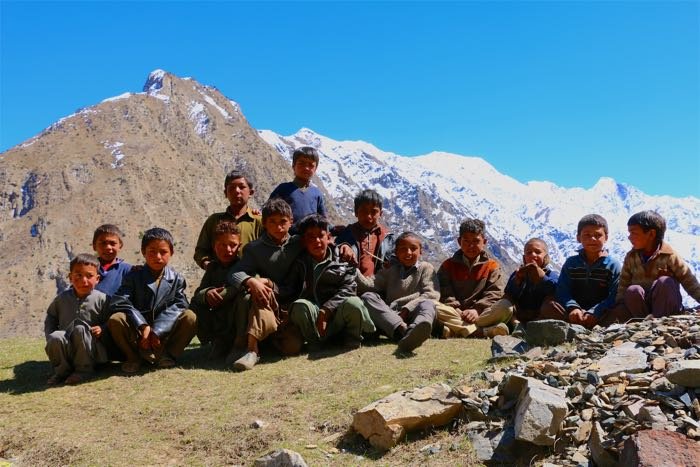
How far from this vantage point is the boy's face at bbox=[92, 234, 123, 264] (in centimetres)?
852

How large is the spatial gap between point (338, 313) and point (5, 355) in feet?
19.9

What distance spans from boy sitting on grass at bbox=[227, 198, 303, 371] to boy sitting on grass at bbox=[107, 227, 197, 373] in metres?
0.67

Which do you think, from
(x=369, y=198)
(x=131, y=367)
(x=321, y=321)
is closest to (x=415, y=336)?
(x=321, y=321)

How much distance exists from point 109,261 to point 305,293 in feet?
9.91

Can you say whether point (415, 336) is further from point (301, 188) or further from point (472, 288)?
point (301, 188)

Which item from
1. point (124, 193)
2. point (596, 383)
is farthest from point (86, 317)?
point (124, 193)

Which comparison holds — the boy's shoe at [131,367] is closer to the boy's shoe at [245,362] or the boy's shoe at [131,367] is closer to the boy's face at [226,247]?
the boy's shoe at [245,362]

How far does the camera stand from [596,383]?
5027mm

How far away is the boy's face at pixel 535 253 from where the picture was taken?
8922mm

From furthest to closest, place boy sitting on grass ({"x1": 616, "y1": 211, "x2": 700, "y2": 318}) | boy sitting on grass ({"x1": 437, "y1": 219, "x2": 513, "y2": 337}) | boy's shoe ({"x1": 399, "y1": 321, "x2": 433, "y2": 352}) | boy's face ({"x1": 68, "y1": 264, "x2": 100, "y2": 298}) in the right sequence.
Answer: boy sitting on grass ({"x1": 437, "y1": 219, "x2": 513, "y2": 337}), boy sitting on grass ({"x1": 616, "y1": 211, "x2": 700, "y2": 318}), boy's face ({"x1": 68, "y1": 264, "x2": 100, "y2": 298}), boy's shoe ({"x1": 399, "y1": 321, "x2": 433, "y2": 352})

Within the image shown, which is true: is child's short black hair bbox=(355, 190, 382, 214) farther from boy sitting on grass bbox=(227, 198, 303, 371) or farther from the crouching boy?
boy sitting on grass bbox=(227, 198, 303, 371)

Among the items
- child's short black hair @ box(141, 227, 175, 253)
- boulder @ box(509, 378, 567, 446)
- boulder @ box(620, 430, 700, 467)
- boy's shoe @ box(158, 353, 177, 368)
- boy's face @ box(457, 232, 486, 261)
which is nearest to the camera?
boulder @ box(620, 430, 700, 467)

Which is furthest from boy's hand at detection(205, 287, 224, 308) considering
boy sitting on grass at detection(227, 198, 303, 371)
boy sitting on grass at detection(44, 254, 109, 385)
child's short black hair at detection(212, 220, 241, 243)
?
boy sitting on grass at detection(44, 254, 109, 385)

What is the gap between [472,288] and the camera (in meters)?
9.23
